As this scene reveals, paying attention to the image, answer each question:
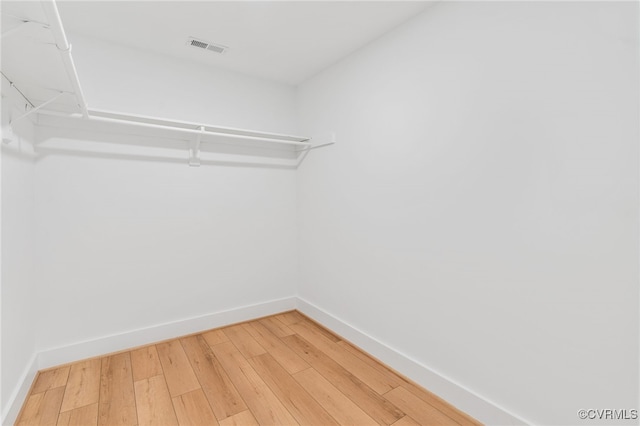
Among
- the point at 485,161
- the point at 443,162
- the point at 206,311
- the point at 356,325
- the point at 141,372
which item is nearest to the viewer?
the point at 485,161

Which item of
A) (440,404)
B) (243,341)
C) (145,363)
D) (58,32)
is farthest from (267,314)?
(58,32)

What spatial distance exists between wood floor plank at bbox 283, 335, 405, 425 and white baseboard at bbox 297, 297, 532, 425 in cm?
28

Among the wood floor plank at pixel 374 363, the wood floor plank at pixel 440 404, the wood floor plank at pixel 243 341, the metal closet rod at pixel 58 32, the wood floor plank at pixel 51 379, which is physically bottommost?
the wood floor plank at pixel 440 404

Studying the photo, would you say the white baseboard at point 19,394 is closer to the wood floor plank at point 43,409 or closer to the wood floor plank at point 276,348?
the wood floor plank at point 43,409

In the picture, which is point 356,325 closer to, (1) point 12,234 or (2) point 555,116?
(2) point 555,116

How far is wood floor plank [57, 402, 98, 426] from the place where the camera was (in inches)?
59.3

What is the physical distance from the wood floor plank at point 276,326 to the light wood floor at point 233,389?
0.55ft

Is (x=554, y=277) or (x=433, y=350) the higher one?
(x=554, y=277)

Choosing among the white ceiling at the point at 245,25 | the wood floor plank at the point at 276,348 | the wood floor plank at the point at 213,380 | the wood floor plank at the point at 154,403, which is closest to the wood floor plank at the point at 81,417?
the wood floor plank at the point at 154,403

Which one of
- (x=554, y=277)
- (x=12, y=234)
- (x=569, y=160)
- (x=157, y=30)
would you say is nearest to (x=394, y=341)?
(x=554, y=277)

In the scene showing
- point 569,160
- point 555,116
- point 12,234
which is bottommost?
point 12,234

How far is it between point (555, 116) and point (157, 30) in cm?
235

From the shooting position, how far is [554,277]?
1.29 meters

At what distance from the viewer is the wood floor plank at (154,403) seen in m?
1.53
